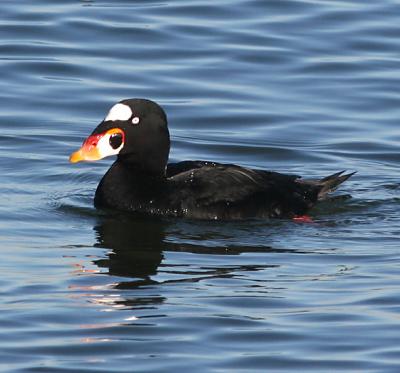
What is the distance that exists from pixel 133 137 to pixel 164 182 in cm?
44

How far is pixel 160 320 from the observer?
9312 mm

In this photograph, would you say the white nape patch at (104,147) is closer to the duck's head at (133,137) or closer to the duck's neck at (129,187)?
the duck's head at (133,137)

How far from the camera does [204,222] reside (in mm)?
12039

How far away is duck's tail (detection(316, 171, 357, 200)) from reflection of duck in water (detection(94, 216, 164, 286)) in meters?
1.51

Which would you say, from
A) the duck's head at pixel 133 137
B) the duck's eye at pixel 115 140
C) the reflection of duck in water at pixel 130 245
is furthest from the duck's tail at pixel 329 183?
the duck's eye at pixel 115 140

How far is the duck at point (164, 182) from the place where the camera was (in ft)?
39.8

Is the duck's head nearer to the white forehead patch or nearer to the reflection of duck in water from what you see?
the white forehead patch

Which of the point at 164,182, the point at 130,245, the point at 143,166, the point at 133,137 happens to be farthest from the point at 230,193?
the point at 130,245

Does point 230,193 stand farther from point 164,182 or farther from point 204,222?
point 164,182

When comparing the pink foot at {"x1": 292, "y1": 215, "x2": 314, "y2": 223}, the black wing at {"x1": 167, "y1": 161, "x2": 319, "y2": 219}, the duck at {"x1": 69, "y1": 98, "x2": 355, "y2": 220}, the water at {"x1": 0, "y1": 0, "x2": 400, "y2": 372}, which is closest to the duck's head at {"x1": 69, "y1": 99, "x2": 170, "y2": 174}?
the duck at {"x1": 69, "y1": 98, "x2": 355, "y2": 220}

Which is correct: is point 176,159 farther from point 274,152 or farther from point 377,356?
point 377,356

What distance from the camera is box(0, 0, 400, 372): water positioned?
8938 mm

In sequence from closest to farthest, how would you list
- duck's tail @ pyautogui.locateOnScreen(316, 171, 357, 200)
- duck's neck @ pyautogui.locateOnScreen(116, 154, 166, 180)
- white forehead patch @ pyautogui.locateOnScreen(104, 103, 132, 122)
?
white forehead patch @ pyautogui.locateOnScreen(104, 103, 132, 122) → duck's neck @ pyautogui.locateOnScreen(116, 154, 166, 180) → duck's tail @ pyautogui.locateOnScreen(316, 171, 357, 200)

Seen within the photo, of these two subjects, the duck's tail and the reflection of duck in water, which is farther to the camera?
the duck's tail
